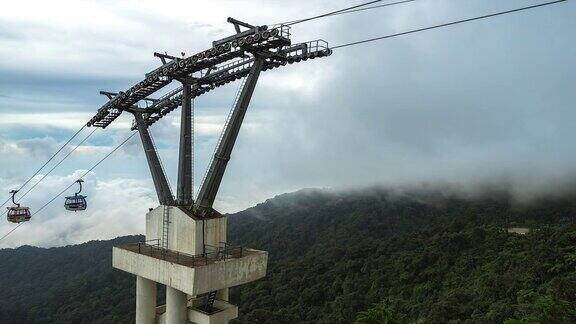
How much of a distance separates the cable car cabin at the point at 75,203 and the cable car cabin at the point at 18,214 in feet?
14.0

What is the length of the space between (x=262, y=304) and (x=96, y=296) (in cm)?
5698

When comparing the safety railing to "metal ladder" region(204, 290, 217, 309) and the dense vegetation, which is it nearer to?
"metal ladder" region(204, 290, 217, 309)

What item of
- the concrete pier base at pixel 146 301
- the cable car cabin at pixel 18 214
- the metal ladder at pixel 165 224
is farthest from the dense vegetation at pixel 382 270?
the cable car cabin at pixel 18 214

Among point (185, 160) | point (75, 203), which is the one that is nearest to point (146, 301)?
point (185, 160)

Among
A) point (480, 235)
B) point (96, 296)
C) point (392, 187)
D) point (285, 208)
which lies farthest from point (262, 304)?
point (285, 208)

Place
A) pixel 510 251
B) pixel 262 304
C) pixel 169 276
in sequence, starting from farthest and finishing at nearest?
pixel 262 304 → pixel 510 251 → pixel 169 276

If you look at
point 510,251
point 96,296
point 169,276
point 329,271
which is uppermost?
point 169,276

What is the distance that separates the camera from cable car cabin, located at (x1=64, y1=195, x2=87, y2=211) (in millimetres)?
34750

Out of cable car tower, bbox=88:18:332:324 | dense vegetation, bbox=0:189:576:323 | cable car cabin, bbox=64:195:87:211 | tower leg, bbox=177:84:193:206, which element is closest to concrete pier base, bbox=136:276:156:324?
cable car tower, bbox=88:18:332:324

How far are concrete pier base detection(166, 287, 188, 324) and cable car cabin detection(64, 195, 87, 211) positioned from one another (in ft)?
57.6

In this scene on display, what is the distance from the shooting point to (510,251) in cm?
6494

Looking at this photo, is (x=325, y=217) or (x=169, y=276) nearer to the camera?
(x=169, y=276)

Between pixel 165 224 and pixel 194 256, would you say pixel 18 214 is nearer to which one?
pixel 165 224

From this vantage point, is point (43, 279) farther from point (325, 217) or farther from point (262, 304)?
point (262, 304)
